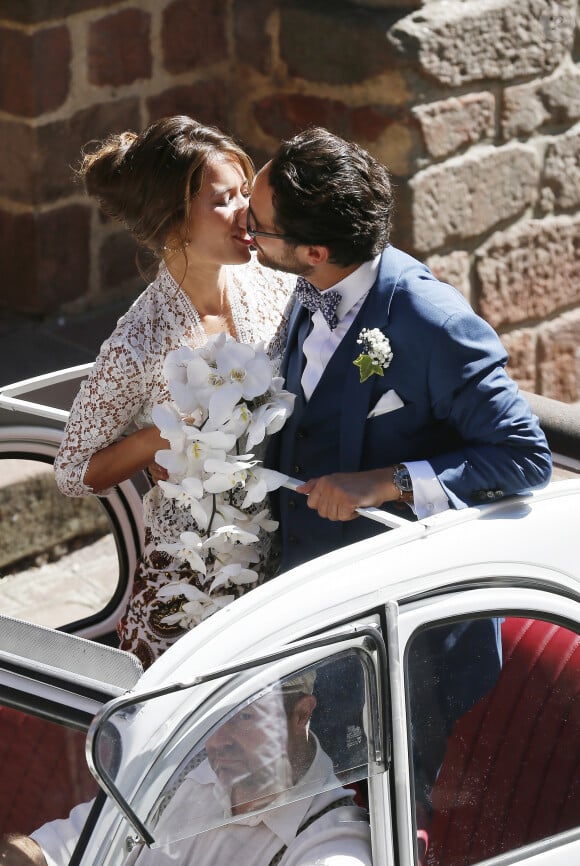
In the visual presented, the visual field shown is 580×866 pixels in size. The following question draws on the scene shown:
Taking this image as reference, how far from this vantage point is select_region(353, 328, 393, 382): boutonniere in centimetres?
227

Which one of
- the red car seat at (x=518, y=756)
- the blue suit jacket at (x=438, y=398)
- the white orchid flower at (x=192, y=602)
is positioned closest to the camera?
the red car seat at (x=518, y=756)

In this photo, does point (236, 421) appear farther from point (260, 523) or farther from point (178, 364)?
point (260, 523)

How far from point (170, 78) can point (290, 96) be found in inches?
18.7

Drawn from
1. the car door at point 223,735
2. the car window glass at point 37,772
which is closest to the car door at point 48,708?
the car window glass at point 37,772

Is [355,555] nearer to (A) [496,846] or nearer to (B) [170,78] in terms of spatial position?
(A) [496,846]

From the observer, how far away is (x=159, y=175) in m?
2.62

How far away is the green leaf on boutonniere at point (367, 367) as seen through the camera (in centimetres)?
228

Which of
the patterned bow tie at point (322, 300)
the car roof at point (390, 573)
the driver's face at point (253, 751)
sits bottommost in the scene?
the driver's face at point (253, 751)

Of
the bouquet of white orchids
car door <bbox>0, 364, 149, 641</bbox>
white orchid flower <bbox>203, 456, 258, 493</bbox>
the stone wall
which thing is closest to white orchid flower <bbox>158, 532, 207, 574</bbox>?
the bouquet of white orchids

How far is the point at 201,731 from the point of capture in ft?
5.51

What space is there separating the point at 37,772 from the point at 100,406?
2.84ft

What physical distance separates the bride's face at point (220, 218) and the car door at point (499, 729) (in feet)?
3.36

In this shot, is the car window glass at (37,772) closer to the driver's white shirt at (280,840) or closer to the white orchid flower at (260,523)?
the driver's white shirt at (280,840)

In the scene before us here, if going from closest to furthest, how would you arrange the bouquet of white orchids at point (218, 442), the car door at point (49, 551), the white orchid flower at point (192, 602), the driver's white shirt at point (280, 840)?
the driver's white shirt at point (280, 840), the bouquet of white orchids at point (218, 442), the white orchid flower at point (192, 602), the car door at point (49, 551)
